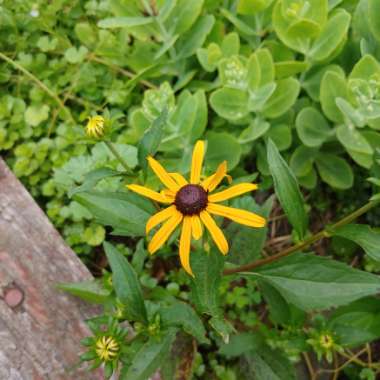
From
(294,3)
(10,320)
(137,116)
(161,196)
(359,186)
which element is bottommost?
(359,186)

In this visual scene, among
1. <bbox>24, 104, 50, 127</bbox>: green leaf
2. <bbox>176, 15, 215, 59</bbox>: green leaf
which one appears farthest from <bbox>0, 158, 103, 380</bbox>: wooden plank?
<bbox>176, 15, 215, 59</bbox>: green leaf

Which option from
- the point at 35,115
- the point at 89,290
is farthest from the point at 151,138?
the point at 35,115

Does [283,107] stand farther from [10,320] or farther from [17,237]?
[10,320]

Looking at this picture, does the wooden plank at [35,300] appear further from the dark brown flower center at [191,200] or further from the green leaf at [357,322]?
the green leaf at [357,322]

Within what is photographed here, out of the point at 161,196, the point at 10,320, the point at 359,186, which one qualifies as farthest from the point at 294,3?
the point at 10,320

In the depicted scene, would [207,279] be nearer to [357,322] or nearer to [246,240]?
[246,240]

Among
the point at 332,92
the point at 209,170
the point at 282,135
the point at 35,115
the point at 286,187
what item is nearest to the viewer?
the point at 286,187
